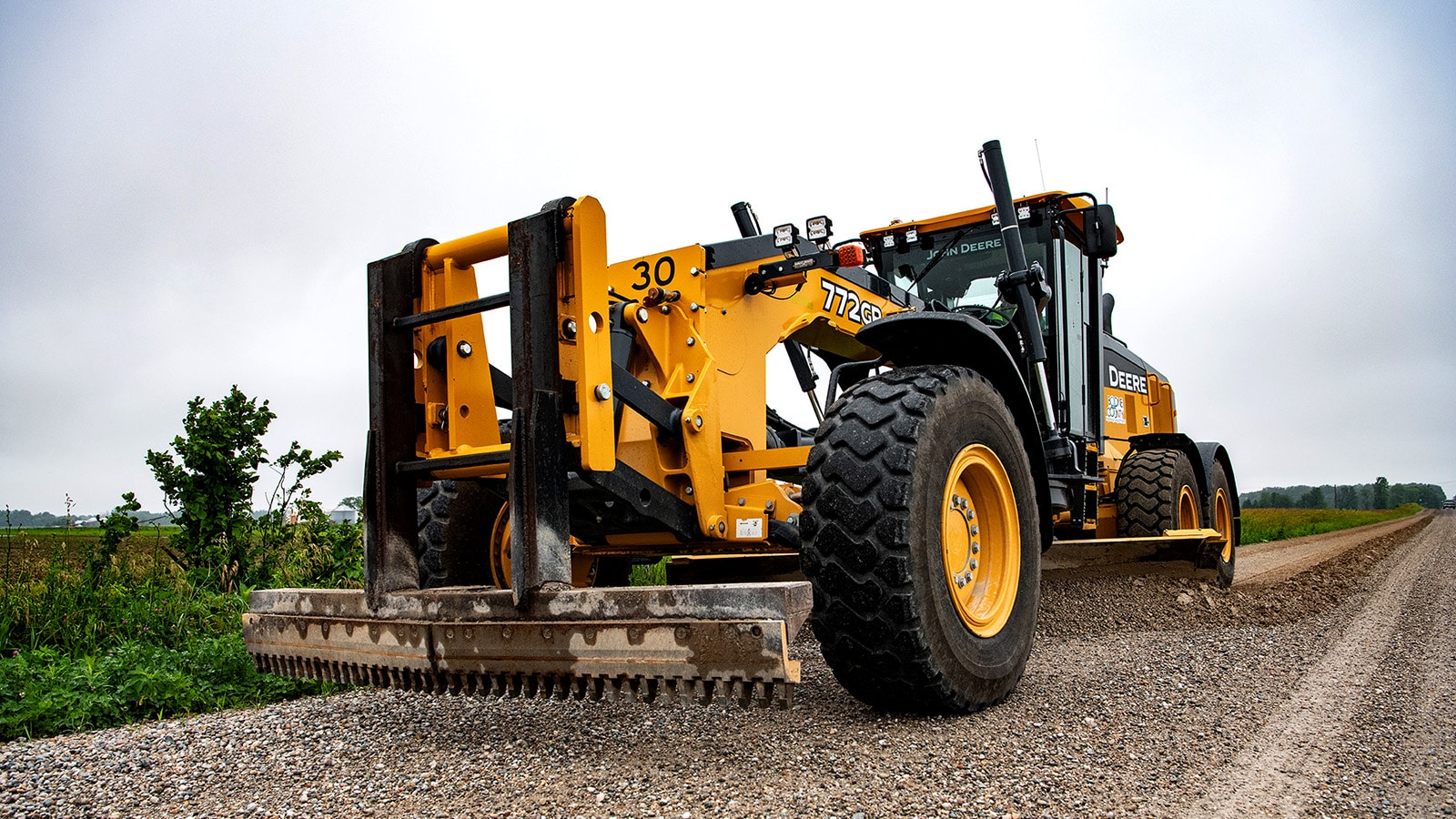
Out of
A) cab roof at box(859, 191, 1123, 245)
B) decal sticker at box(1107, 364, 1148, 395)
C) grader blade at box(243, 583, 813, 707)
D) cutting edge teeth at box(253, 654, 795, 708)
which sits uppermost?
cab roof at box(859, 191, 1123, 245)

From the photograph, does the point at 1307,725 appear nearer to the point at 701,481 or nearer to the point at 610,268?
the point at 701,481

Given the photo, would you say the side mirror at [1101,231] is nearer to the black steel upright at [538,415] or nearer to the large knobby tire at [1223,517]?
the large knobby tire at [1223,517]

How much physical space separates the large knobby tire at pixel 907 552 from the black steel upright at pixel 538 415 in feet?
2.79

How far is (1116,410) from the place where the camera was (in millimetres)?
8008

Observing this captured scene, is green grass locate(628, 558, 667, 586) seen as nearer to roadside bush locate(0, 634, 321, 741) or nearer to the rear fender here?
roadside bush locate(0, 634, 321, 741)

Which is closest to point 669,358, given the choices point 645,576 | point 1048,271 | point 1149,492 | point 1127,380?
point 645,576

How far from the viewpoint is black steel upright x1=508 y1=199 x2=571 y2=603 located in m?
2.97

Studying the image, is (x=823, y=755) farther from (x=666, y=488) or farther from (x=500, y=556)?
(x=500, y=556)

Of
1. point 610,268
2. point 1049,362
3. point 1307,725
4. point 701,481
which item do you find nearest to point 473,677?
point 701,481

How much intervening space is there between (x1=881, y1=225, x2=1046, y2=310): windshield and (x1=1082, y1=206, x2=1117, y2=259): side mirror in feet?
1.59

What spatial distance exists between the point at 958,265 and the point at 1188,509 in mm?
2971

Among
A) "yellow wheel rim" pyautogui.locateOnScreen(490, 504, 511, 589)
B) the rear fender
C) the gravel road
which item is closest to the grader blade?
the gravel road

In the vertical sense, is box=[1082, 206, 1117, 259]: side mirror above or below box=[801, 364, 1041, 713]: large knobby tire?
above

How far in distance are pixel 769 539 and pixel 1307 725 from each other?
2140mm
